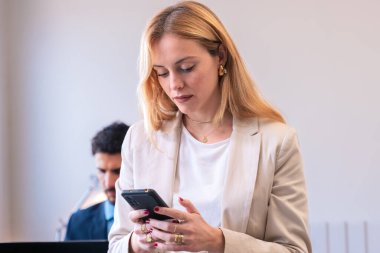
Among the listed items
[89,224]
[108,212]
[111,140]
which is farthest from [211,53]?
[89,224]

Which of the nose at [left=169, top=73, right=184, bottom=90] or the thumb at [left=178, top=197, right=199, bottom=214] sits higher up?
the nose at [left=169, top=73, right=184, bottom=90]

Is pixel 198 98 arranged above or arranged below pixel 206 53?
below

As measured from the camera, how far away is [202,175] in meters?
1.73

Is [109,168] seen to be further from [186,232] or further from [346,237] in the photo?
[186,232]

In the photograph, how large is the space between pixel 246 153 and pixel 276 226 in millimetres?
198

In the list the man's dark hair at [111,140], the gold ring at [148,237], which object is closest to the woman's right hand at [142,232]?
the gold ring at [148,237]

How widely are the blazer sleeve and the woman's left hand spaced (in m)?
0.09

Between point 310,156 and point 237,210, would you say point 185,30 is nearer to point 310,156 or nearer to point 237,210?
point 237,210

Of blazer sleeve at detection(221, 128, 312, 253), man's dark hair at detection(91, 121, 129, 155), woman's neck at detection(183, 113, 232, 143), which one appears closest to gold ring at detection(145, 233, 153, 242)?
blazer sleeve at detection(221, 128, 312, 253)

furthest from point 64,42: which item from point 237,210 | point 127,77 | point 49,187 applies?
point 237,210

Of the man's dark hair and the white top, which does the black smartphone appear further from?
the man's dark hair

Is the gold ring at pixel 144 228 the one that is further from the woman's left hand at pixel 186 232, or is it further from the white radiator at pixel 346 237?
the white radiator at pixel 346 237

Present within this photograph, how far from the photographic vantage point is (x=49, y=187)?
404cm

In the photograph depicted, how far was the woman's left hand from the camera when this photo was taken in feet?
4.98
